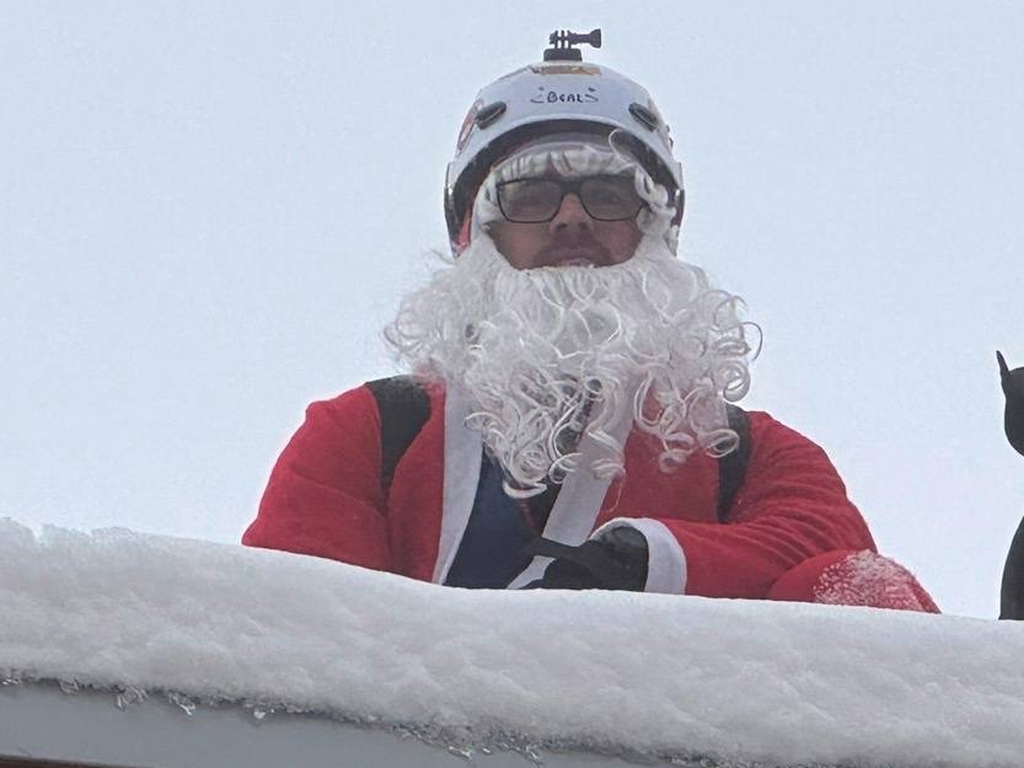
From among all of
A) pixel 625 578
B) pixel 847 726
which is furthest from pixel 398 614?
pixel 625 578

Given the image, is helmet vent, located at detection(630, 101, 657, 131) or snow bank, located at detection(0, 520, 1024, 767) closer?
snow bank, located at detection(0, 520, 1024, 767)

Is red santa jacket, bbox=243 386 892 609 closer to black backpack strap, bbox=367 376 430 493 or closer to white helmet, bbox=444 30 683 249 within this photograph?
black backpack strap, bbox=367 376 430 493

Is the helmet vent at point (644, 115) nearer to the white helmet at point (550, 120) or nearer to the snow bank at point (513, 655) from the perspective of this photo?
the white helmet at point (550, 120)

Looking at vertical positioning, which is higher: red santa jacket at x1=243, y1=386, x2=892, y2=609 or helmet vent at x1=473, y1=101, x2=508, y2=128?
helmet vent at x1=473, y1=101, x2=508, y2=128

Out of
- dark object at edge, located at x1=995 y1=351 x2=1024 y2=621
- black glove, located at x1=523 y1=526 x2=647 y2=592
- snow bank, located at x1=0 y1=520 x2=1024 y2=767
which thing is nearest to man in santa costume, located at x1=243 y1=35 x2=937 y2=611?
black glove, located at x1=523 y1=526 x2=647 y2=592

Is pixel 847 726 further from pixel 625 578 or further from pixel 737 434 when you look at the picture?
pixel 737 434

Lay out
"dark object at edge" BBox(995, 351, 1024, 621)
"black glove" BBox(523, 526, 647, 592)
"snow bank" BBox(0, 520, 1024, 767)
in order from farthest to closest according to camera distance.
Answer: "dark object at edge" BBox(995, 351, 1024, 621)
"black glove" BBox(523, 526, 647, 592)
"snow bank" BBox(0, 520, 1024, 767)

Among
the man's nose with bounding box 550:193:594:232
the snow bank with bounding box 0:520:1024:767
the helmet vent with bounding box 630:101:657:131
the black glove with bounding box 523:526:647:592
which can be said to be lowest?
the snow bank with bounding box 0:520:1024:767

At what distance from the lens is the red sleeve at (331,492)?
3.00 m

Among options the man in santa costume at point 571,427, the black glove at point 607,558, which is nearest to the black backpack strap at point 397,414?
the man in santa costume at point 571,427

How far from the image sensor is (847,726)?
67.7 inches

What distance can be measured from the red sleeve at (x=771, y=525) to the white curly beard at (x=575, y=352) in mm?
76

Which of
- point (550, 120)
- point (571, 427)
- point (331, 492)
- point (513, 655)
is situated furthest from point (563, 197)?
point (513, 655)

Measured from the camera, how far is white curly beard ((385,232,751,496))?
3.15 meters
